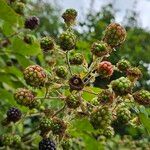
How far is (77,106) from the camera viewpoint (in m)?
1.93

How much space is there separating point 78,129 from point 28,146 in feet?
4.54

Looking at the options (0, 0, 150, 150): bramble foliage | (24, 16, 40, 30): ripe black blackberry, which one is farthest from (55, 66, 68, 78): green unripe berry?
(24, 16, 40, 30): ripe black blackberry

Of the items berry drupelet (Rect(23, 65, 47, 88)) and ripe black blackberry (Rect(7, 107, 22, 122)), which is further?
ripe black blackberry (Rect(7, 107, 22, 122))

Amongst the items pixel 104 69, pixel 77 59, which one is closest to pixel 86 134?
pixel 77 59

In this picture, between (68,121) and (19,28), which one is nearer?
(68,121)

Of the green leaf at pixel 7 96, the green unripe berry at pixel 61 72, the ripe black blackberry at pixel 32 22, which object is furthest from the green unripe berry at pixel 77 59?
the green leaf at pixel 7 96

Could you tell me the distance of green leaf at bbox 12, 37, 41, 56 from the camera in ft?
10.3

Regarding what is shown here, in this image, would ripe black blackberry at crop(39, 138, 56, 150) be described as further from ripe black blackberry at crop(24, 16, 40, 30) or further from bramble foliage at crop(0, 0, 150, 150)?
ripe black blackberry at crop(24, 16, 40, 30)

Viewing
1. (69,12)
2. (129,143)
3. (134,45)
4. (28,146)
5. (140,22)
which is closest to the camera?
(69,12)

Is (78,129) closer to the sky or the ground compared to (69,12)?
closer to the ground

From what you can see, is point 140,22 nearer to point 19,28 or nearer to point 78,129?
point 19,28

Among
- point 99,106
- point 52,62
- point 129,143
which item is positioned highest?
point 129,143

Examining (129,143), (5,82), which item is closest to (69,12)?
(5,82)

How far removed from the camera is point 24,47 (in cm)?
319
